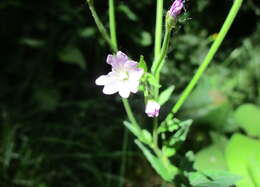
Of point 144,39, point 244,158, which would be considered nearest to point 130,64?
point 244,158

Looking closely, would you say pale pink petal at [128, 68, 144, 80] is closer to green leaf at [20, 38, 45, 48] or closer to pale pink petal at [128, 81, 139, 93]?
pale pink petal at [128, 81, 139, 93]

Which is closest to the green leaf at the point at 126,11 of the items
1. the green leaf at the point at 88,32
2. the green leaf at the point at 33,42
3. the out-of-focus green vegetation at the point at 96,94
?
the out-of-focus green vegetation at the point at 96,94

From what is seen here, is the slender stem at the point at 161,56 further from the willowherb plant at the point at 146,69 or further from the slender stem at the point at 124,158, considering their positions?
the slender stem at the point at 124,158

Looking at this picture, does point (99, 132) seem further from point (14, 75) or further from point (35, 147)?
point (14, 75)

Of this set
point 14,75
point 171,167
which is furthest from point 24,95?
point 171,167

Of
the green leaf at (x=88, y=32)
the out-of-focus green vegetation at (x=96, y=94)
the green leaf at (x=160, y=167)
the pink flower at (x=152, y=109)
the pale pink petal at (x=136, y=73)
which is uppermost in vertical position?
the green leaf at (x=88, y=32)

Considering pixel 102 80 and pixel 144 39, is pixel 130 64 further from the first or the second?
pixel 144 39
